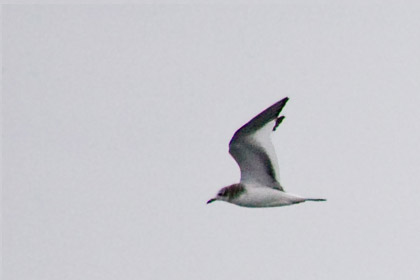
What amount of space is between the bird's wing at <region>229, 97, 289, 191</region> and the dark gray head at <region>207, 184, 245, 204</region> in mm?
225

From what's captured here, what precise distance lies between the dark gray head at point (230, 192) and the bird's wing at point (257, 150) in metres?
0.23

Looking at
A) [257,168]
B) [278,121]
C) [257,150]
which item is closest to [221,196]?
[257,168]

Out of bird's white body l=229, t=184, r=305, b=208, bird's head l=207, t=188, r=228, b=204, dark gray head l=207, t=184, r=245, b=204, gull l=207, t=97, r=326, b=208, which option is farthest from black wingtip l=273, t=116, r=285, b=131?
bird's head l=207, t=188, r=228, b=204

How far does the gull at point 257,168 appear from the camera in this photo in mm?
29547

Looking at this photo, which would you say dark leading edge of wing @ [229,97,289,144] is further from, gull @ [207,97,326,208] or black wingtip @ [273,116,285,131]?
black wingtip @ [273,116,285,131]

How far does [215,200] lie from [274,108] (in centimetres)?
309

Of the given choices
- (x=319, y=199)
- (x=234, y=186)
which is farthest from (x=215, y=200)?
(x=319, y=199)

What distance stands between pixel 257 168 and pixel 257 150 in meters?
0.48

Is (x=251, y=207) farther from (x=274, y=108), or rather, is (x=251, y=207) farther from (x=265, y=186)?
(x=274, y=108)

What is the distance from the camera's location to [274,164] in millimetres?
29969

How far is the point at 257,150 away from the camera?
2983 cm

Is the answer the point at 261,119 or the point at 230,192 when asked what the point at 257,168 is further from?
the point at 261,119

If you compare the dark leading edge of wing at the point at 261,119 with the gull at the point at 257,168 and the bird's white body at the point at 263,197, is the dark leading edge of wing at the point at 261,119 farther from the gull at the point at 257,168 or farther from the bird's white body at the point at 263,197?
the bird's white body at the point at 263,197

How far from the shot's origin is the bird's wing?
96.6 ft
